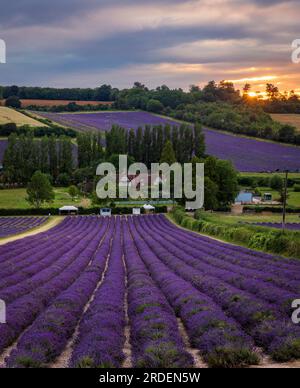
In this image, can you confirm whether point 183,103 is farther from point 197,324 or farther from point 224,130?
point 197,324

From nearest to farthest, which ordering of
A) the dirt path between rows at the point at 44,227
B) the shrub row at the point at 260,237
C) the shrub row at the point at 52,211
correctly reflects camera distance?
the shrub row at the point at 260,237 < the dirt path between rows at the point at 44,227 < the shrub row at the point at 52,211

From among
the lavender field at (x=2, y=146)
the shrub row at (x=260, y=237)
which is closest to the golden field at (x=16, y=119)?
the lavender field at (x=2, y=146)

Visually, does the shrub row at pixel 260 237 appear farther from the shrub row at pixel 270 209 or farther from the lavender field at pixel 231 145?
the lavender field at pixel 231 145

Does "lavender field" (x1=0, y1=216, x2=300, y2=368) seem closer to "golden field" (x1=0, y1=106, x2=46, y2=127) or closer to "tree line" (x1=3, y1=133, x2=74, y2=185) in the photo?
"tree line" (x1=3, y1=133, x2=74, y2=185)

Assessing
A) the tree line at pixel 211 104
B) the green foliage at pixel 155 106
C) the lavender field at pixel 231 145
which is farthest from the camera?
the green foliage at pixel 155 106

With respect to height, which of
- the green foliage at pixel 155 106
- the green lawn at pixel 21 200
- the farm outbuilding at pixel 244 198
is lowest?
the green lawn at pixel 21 200

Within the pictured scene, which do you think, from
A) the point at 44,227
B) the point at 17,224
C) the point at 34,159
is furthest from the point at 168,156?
the point at 44,227
